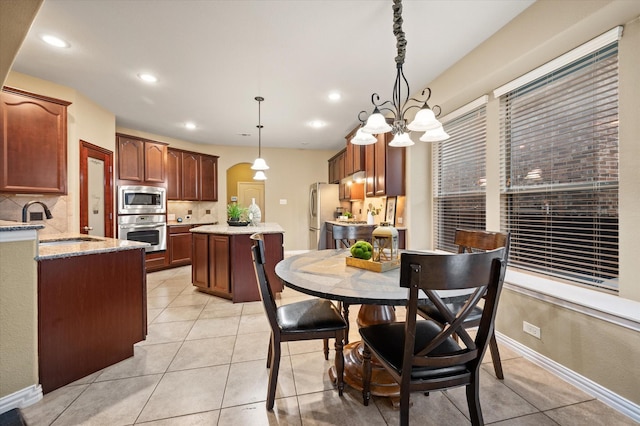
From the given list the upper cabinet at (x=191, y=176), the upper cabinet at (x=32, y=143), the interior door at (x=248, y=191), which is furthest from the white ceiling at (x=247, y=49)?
the interior door at (x=248, y=191)

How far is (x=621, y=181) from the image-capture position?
5.68 ft

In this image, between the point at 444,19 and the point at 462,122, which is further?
the point at 462,122

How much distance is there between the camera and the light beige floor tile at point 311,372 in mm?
1807

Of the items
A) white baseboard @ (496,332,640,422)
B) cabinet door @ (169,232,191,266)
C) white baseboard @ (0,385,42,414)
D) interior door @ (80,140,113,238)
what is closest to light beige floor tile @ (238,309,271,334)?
white baseboard @ (0,385,42,414)

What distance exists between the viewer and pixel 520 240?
2566mm

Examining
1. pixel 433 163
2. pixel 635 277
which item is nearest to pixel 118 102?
pixel 433 163

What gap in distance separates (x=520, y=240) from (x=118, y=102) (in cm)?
516

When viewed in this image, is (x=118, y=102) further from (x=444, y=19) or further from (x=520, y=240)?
(x=520, y=240)

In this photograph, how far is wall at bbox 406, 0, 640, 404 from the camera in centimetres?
162

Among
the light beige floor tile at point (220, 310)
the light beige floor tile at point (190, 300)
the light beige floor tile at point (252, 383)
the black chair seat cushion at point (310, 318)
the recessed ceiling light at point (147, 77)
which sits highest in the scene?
the recessed ceiling light at point (147, 77)

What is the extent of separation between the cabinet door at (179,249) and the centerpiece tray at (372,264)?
4546mm

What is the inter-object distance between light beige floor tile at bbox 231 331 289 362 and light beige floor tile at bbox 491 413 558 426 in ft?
4.83

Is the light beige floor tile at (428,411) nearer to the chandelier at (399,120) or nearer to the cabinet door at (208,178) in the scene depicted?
the chandelier at (399,120)

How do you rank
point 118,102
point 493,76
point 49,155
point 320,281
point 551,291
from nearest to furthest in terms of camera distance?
point 320,281 < point 551,291 < point 493,76 < point 49,155 < point 118,102
